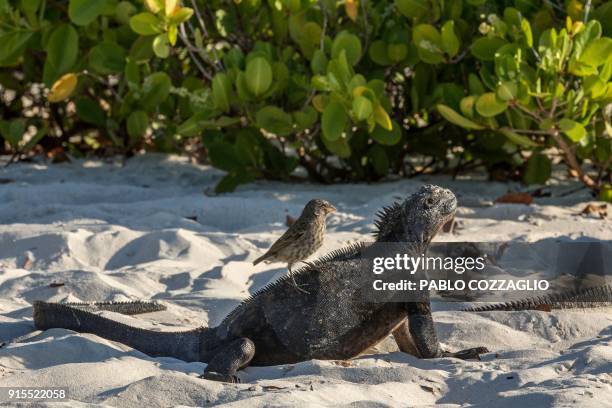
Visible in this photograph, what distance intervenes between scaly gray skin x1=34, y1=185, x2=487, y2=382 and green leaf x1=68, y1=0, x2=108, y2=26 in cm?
267

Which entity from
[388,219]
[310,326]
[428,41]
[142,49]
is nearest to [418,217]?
[388,219]

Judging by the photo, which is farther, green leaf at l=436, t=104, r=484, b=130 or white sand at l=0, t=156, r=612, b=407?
green leaf at l=436, t=104, r=484, b=130

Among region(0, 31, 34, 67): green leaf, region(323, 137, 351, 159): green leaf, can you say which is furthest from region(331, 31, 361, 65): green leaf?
region(0, 31, 34, 67): green leaf

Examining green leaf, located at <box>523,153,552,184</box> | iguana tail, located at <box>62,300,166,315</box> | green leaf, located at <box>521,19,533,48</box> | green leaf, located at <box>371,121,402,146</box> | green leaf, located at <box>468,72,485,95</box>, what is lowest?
iguana tail, located at <box>62,300,166,315</box>

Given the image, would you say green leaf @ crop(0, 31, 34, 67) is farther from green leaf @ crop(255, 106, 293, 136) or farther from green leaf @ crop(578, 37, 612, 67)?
green leaf @ crop(578, 37, 612, 67)

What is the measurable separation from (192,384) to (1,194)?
3651mm

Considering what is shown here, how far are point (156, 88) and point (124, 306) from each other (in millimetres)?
2519

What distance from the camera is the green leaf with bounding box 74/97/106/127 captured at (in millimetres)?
7301

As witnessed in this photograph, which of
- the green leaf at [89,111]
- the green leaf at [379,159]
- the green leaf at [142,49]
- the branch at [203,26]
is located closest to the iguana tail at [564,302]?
the green leaf at [379,159]

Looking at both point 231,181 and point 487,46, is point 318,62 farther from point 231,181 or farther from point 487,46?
point 231,181

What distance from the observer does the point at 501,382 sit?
3.39 m

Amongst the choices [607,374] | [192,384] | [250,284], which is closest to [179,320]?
[250,284]

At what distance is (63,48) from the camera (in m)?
6.55

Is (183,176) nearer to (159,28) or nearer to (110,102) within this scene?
(110,102)
